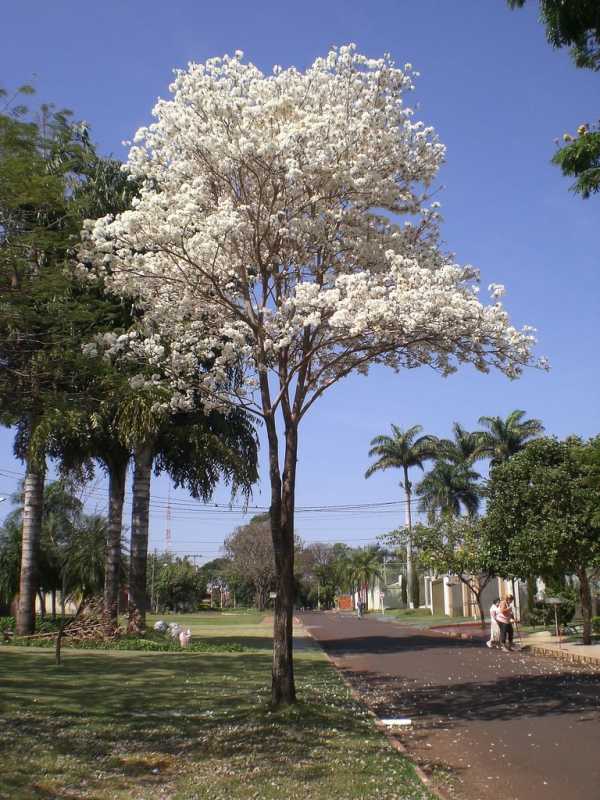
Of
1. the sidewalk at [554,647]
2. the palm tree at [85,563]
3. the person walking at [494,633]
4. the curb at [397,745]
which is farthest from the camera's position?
the palm tree at [85,563]

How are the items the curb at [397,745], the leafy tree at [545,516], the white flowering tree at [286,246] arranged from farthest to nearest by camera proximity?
the leafy tree at [545,516] < the white flowering tree at [286,246] < the curb at [397,745]

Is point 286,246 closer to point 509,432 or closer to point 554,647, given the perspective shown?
point 554,647

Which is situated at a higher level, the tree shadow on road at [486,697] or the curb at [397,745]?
the curb at [397,745]

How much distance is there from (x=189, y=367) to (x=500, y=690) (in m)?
7.52

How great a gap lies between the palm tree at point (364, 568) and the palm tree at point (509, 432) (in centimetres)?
3991

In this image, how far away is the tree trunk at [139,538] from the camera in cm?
2434

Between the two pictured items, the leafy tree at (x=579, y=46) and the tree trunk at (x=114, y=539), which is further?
the tree trunk at (x=114, y=539)

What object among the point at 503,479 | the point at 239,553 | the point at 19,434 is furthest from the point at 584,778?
the point at 239,553

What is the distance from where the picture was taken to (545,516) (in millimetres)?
23250

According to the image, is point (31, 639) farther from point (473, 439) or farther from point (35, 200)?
point (473, 439)

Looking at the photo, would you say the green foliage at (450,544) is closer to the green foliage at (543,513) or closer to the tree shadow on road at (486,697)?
the green foliage at (543,513)

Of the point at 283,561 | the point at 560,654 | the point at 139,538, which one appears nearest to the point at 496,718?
the point at 283,561

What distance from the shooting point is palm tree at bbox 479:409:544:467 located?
49.8m

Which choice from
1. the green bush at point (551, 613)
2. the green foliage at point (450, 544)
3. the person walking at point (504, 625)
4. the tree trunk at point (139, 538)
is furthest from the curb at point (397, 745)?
the green foliage at point (450, 544)
